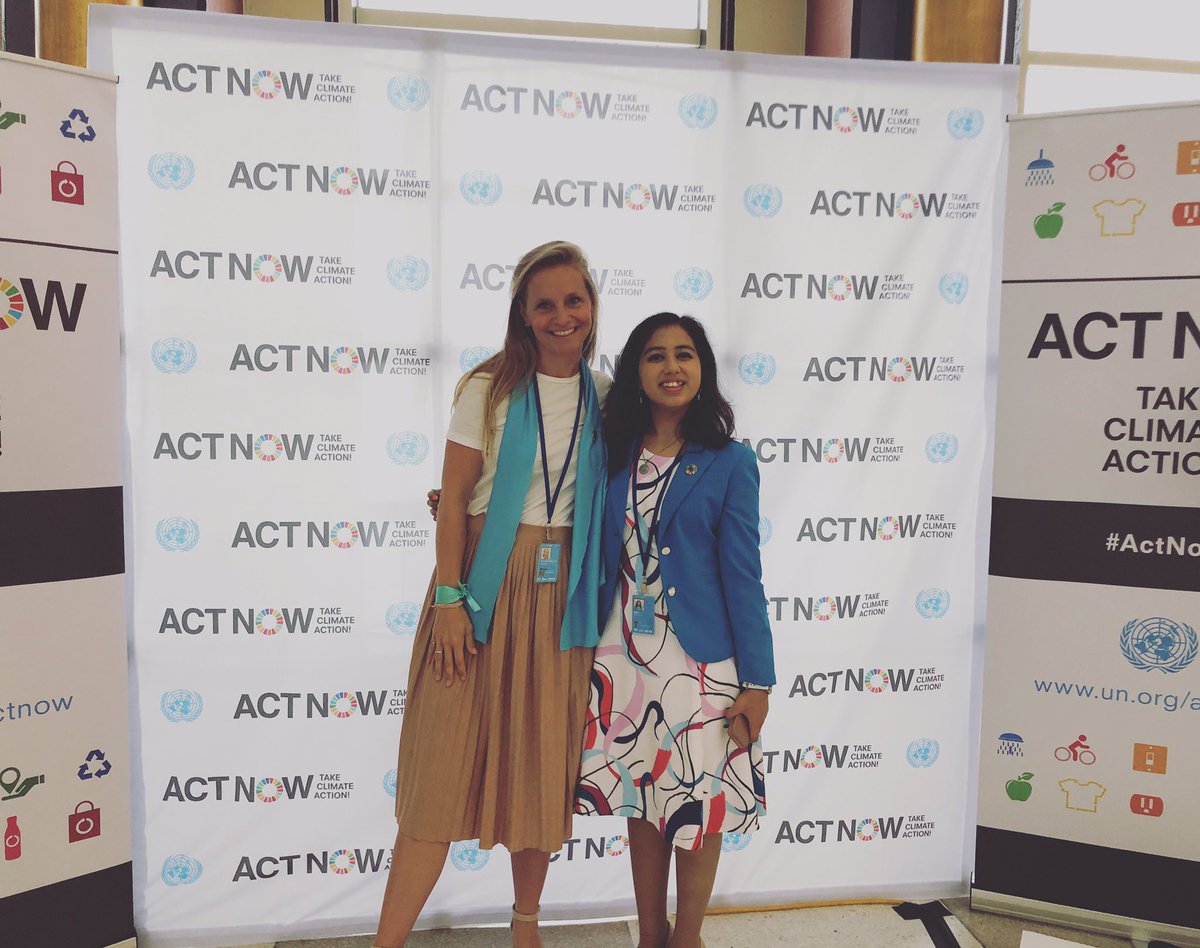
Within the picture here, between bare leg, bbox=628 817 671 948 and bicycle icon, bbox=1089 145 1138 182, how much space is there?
2.12 m

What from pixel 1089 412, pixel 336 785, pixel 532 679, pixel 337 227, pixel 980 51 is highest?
pixel 980 51

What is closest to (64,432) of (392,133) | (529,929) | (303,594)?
(303,594)

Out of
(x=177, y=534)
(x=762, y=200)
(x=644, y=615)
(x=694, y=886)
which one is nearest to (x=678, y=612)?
(x=644, y=615)

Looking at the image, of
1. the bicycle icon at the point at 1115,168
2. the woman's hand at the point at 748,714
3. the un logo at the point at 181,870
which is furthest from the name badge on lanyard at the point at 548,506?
the bicycle icon at the point at 1115,168

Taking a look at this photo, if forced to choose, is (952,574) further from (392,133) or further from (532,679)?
(392,133)

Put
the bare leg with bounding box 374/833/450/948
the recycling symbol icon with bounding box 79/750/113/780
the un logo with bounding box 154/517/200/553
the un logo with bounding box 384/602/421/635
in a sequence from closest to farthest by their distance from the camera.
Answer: the bare leg with bounding box 374/833/450/948
the recycling symbol icon with bounding box 79/750/113/780
the un logo with bounding box 154/517/200/553
the un logo with bounding box 384/602/421/635

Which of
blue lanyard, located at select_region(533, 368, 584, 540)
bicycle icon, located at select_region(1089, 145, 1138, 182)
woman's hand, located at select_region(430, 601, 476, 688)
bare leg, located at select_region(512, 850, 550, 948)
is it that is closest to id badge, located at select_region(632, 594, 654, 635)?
blue lanyard, located at select_region(533, 368, 584, 540)

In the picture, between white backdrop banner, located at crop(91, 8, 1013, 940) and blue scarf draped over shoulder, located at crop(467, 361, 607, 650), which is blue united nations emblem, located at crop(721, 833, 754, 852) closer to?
white backdrop banner, located at crop(91, 8, 1013, 940)

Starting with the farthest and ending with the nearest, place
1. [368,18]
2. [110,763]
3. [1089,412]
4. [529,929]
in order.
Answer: [368,18], [1089,412], [110,763], [529,929]

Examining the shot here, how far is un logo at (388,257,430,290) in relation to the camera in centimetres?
229

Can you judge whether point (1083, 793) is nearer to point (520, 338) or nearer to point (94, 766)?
point (520, 338)

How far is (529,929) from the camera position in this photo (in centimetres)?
201

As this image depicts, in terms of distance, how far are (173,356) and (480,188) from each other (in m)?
0.95

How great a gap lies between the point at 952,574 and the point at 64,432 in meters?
2.50
